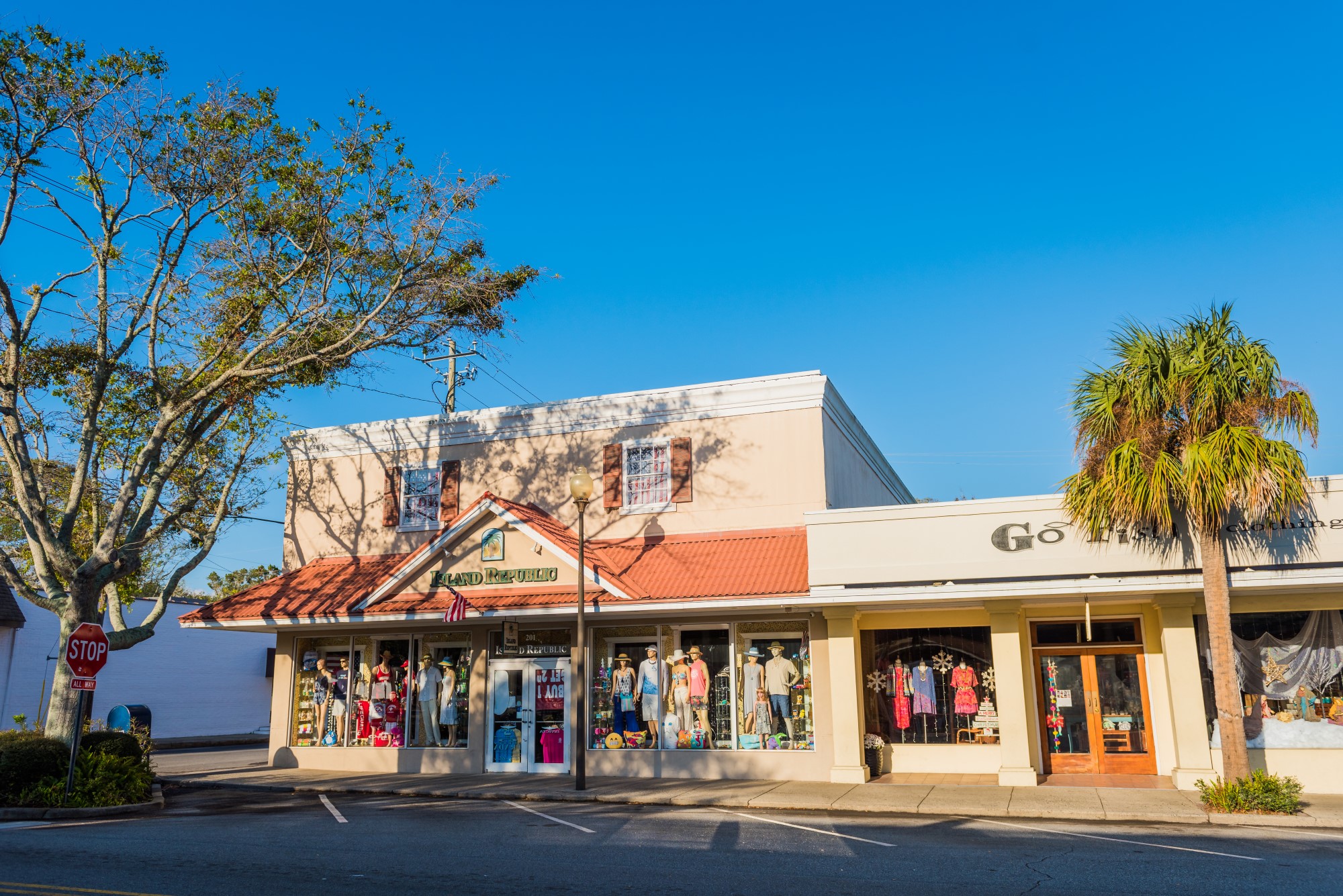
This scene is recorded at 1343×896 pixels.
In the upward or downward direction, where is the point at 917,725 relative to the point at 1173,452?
downward

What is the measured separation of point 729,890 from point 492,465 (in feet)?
50.2

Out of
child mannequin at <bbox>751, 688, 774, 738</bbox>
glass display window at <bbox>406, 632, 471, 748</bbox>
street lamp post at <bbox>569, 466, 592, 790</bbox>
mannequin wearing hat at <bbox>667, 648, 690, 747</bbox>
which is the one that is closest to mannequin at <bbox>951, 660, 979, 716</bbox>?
child mannequin at <bbox>751, 688, 774, 738</bbox>

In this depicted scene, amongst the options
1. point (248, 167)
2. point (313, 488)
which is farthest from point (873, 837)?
point (313, 488)

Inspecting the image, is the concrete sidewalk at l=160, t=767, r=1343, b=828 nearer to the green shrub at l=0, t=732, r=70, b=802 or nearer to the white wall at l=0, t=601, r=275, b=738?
the green shrub at l=0, t=732, r=70, b=802

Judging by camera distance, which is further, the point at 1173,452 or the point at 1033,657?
the point at 1033,657

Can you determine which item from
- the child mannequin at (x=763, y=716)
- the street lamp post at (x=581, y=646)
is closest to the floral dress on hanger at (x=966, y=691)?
the child mannequin at (x=763, y=716)

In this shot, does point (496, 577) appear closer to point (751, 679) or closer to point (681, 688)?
point (681, 688)

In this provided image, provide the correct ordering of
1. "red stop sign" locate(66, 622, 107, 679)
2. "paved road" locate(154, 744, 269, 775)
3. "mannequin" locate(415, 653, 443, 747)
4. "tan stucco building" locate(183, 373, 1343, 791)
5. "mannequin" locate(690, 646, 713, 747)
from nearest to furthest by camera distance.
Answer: "red stop sign" locate(66, 622, 107, 679) → "tan stucco building" locate(183, 373, 1343, 791) → "mannequin" locate(690, 646, 713, 747) → "mannequin" locate(415, 653, 443, 747) → "paved road" locate(154, 744, 269, 775)

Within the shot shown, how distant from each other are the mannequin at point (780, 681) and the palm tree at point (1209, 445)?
636 centimetres

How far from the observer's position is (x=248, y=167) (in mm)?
17984

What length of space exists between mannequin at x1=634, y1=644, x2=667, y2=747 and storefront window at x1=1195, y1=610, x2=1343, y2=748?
9605mm

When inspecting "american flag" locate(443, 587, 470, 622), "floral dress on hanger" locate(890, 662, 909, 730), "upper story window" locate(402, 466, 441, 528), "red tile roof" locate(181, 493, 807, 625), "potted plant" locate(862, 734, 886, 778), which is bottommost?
"potted plant" locate(862, 734, 886, 778)

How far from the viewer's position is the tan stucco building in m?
16.4

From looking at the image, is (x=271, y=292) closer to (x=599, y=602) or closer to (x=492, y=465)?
(x=492, y=465)
